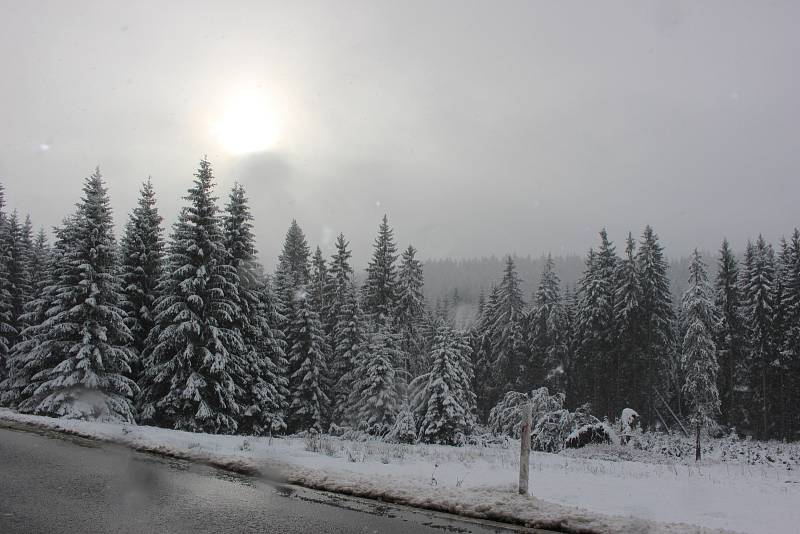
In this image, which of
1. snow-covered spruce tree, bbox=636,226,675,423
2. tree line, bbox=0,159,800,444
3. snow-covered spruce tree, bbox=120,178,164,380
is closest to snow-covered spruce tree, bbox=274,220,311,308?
tree line, bbox=0,159,800,444

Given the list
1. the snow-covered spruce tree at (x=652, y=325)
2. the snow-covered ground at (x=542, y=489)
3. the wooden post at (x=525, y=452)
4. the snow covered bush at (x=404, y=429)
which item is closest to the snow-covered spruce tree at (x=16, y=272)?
the snow covered bush at (x=404, y=429)

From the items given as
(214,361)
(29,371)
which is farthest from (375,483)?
(29,371)

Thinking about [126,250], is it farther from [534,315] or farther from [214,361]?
[534,315]

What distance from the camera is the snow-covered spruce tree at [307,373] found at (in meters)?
35.7

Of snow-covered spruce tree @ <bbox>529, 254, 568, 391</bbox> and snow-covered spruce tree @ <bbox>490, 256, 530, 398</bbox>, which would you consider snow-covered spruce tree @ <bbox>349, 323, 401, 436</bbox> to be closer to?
snow-covered spruce tree @ <bbox>490, 256, 530, 398</bbox>

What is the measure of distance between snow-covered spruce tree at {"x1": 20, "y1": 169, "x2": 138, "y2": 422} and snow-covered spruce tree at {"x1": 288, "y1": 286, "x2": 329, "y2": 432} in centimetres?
1148

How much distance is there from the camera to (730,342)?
151ft

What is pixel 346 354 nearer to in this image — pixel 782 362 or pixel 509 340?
pixel 509 340

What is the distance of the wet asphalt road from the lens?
5797 millimetres

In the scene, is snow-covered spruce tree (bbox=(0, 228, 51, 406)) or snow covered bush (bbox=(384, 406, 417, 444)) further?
snow covered bush (bbox=(384, 406, 417, 444))

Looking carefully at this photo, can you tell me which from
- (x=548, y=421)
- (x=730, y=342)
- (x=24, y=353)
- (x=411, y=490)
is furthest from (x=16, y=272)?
(x=730, y=342)

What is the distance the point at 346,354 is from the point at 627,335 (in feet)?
74.2

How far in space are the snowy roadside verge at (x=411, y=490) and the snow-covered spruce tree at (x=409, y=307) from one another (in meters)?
32.0

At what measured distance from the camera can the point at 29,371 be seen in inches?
1072
